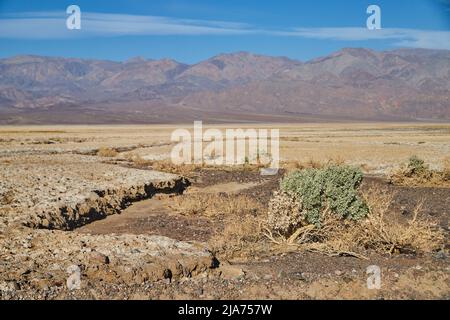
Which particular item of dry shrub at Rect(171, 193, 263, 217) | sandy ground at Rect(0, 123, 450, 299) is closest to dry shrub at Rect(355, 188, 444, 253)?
sandy ground at Rect(0, 123, 450, 299)

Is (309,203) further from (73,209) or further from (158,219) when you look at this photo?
(73,209)

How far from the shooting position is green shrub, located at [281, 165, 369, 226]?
10.0m

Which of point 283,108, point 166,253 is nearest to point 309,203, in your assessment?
point 166,253

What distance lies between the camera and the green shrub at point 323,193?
32.8 feet

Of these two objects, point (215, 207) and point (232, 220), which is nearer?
point (232, 220)

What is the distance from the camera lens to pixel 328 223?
33.2 feet

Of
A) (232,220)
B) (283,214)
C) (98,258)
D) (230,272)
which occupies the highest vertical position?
(283,214)

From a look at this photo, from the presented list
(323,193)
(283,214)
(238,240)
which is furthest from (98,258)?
(323,193)

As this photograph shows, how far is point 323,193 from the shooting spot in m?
10.5

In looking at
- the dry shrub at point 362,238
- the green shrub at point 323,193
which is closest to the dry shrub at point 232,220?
the dry shrub at point 362,238

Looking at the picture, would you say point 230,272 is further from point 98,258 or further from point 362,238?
point 362,238

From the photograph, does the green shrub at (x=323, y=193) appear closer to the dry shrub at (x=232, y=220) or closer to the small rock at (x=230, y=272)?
the dry shrub at (x=232, y=220)

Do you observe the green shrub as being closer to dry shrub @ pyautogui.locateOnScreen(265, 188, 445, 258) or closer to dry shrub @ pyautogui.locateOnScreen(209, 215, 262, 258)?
dry shrub @ pyautogui.locateOnScreen(265, 188, 445, 258)
